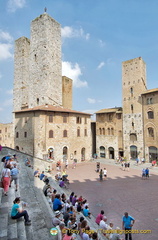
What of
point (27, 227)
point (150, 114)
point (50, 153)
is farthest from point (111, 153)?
point (27, 227)

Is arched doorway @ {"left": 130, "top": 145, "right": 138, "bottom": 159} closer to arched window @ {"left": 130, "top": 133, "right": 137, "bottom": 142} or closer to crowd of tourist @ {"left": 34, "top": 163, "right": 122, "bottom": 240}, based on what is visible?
arched window @ {"left": 130, "top": 133, "right": 137, "bottom": 142}

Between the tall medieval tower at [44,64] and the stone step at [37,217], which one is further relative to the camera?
the tall medieval tower at [44,64]

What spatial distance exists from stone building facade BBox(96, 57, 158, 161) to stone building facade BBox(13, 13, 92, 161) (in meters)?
4.78

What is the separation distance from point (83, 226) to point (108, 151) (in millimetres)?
26615

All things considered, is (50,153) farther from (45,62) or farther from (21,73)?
(21,73)

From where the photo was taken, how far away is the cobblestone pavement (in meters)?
7.96

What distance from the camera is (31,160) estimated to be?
15445 mm

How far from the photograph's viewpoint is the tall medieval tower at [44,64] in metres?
27.8

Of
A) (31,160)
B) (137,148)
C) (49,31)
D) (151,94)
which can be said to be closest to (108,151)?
(137,148)

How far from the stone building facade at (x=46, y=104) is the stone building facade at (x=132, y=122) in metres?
4.78

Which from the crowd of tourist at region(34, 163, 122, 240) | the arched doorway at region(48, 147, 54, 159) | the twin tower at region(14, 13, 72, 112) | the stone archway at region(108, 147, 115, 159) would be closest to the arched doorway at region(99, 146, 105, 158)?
the stone archway at region(108, 147, 115, 159)

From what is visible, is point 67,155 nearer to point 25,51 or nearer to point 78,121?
point 78,121

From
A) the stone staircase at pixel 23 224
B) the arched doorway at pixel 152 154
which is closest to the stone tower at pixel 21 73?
the arched doorway at pixel 152 154

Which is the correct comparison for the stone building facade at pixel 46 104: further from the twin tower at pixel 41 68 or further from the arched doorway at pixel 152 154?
the arched doorway at pixel 152 154
